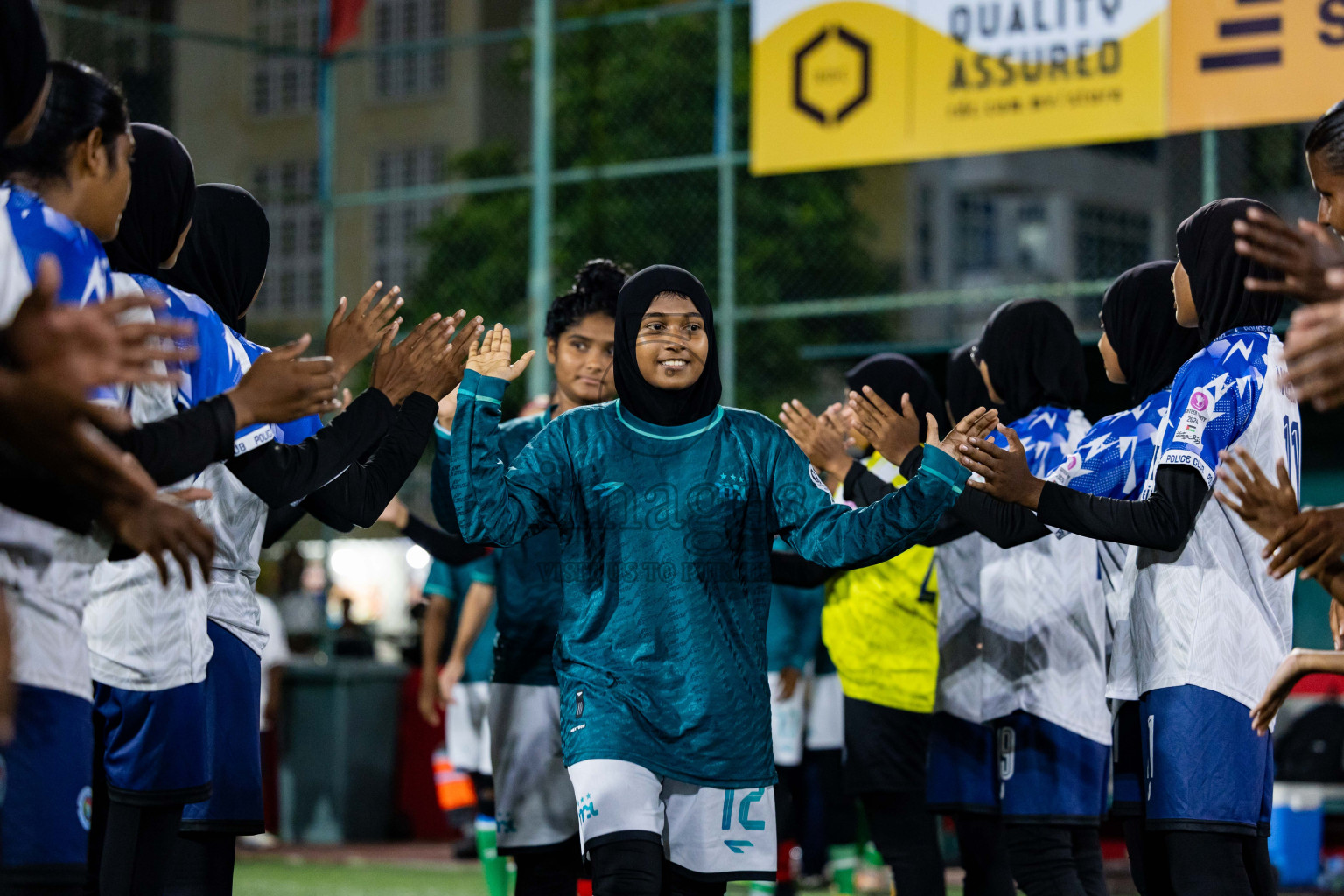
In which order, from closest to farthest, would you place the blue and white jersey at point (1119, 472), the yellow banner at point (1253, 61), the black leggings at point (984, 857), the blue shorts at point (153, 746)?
the blue shorts at point (153, 746) < the blue and white jersey at point (1119, 472) < the black leggings at point (984, 857) < the yellow banner at point (1253, 61)

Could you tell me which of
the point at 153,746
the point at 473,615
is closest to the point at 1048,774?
the point at 153,746

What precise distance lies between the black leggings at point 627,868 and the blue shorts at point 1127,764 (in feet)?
4.18

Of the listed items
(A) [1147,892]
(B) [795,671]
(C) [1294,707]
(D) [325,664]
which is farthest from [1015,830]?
(D) [325,664]

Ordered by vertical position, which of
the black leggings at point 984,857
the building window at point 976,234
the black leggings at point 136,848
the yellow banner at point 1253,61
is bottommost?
the black leggings at point 984,857

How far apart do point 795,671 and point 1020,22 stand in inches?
167

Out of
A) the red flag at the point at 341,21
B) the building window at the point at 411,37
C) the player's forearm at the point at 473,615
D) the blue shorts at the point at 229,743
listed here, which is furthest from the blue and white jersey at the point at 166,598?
the building window at the point at 411,37

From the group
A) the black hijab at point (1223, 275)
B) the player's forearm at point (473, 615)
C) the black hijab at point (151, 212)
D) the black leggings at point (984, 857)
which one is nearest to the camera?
the black hijab at point (151, 212)

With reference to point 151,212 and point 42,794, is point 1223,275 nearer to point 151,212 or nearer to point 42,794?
point 151,212

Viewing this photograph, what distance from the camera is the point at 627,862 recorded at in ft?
12.3

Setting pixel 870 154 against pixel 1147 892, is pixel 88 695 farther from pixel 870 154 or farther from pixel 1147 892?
pixel 870 154

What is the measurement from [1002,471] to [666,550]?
82 centimetres

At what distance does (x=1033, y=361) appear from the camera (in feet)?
16.8

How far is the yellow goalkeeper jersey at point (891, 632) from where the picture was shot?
18.5 ft

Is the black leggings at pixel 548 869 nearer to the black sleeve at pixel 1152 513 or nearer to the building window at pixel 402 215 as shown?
the black sleeve at pixel 1152 513
